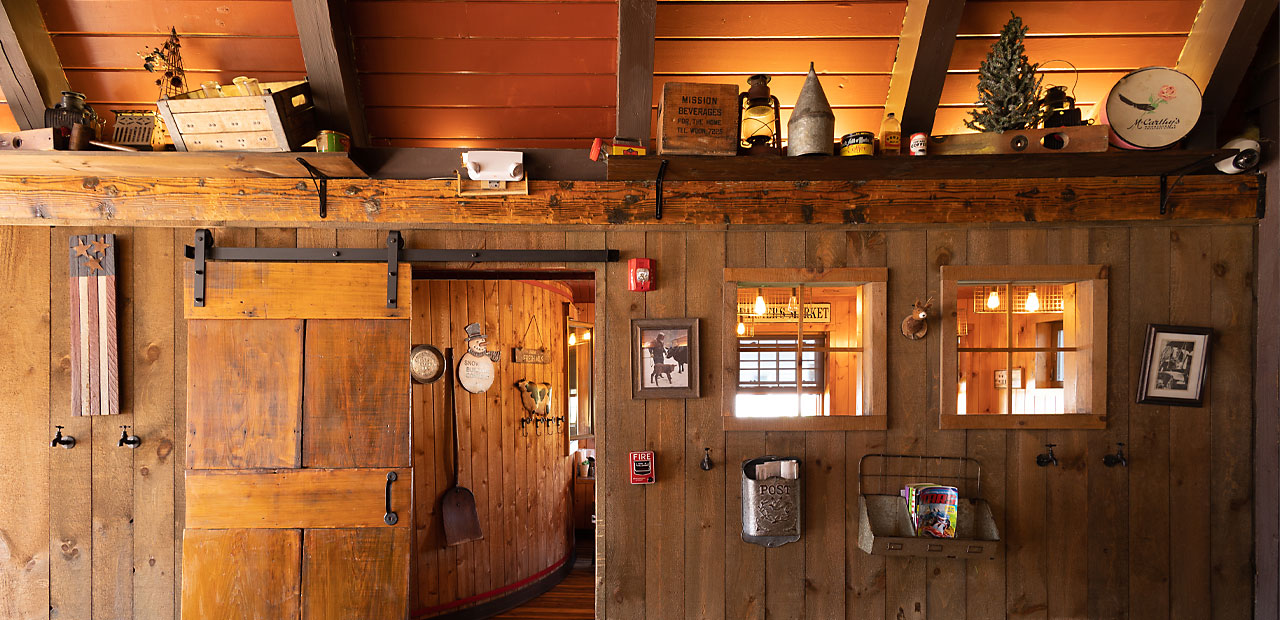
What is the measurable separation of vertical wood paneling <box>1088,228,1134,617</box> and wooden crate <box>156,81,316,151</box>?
388 cm

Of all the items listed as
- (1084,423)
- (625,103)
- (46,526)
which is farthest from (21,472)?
(1084,423)

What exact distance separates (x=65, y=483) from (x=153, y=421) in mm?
491

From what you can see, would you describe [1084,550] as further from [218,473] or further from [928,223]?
[218,473]

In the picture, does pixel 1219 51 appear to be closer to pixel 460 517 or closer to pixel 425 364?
pixel 425 364

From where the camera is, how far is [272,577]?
10.5 feet

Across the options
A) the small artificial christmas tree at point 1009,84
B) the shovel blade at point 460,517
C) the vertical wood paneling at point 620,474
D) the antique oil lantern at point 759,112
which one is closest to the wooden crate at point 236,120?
the vertical wood paneling at point 620,474

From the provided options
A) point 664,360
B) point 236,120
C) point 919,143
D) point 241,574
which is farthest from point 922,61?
point 241,574

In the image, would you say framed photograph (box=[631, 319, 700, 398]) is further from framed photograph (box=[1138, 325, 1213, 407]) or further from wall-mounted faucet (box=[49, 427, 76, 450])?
wall-mounted faucet (box=[49, 427, 76, 450])

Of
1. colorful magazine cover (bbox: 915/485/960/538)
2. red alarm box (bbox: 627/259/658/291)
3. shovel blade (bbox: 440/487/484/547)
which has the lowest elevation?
shovel blade (bbox: 440/487/484/547)

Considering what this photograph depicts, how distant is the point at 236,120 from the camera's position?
3016 millimetres

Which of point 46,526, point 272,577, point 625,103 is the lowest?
point 272,577

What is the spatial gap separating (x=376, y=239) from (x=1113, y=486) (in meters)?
3.86

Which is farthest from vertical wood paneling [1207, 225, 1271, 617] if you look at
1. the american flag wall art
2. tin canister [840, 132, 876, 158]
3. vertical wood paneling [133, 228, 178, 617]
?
the american flag wall art

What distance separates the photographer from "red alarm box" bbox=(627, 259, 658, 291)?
3.34 metres
